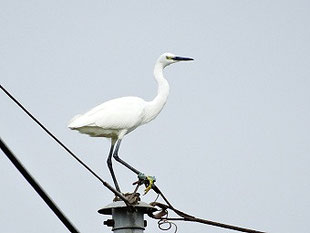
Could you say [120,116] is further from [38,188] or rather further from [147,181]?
[38,188]

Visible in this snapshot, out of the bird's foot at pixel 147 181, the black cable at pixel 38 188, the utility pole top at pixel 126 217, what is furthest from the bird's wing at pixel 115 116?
the black cable at pixel 38 188

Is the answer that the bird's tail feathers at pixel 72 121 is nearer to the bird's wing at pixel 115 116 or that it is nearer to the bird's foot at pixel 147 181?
the bird's wing at pixel 115 116

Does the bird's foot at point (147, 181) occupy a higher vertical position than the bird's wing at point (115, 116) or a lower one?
lower

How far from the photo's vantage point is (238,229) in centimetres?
579

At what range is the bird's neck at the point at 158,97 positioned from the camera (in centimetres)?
912

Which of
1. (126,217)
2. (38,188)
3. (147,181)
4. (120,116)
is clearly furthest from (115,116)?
(38,188)

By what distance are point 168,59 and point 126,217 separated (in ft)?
14.8

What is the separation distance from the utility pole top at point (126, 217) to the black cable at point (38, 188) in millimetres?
858

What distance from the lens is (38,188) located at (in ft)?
12.1

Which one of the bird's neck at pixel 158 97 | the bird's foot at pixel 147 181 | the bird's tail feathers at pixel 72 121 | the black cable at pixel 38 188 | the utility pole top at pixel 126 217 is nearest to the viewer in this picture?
the black cable at pixel 38 188

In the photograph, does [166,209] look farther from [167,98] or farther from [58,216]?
[167,98]

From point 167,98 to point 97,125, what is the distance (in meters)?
1.05

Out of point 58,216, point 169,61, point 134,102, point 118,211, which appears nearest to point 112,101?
point 134,102

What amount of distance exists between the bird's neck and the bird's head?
0.05 m
